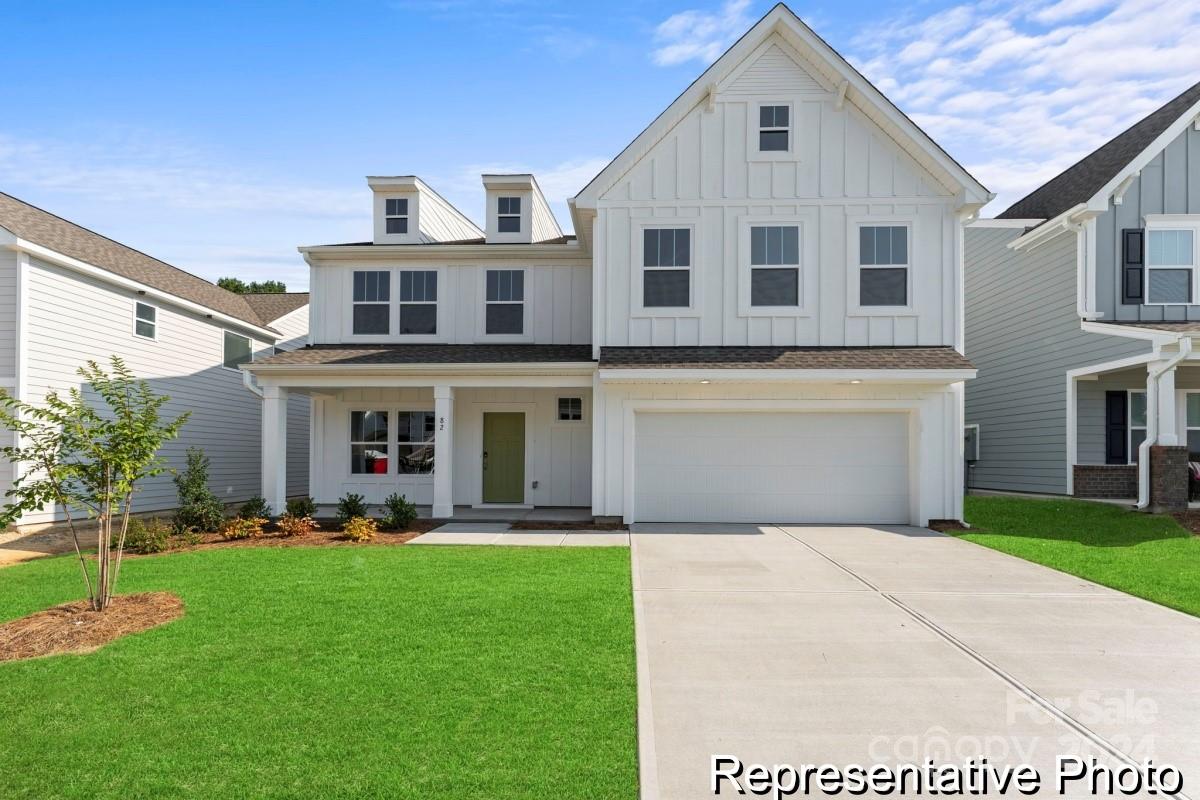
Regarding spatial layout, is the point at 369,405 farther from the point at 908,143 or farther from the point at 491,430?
the point at 908,143

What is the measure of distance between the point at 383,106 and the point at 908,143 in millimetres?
9327

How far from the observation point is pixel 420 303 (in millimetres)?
17031

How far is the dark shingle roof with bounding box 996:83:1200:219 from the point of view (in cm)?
1581

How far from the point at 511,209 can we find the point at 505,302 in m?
2.22

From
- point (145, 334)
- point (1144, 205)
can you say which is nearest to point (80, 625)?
point (145, 334)

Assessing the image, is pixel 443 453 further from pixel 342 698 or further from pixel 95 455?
pixel 342 698

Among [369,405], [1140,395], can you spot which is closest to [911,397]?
[1140,395]

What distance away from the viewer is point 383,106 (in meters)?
12.7

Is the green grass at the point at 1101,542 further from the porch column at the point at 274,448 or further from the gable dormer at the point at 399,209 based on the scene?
the gable dormer at the point at 399,209

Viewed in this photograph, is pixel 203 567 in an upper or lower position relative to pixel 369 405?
lower

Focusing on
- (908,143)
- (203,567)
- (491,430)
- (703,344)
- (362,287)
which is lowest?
(203,567)

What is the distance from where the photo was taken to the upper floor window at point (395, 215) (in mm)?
17406

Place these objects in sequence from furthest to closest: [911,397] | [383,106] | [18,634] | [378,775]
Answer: [911,397], [383,106], [18,634], [378,775]

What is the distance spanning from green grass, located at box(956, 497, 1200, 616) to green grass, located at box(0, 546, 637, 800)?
236 inches
